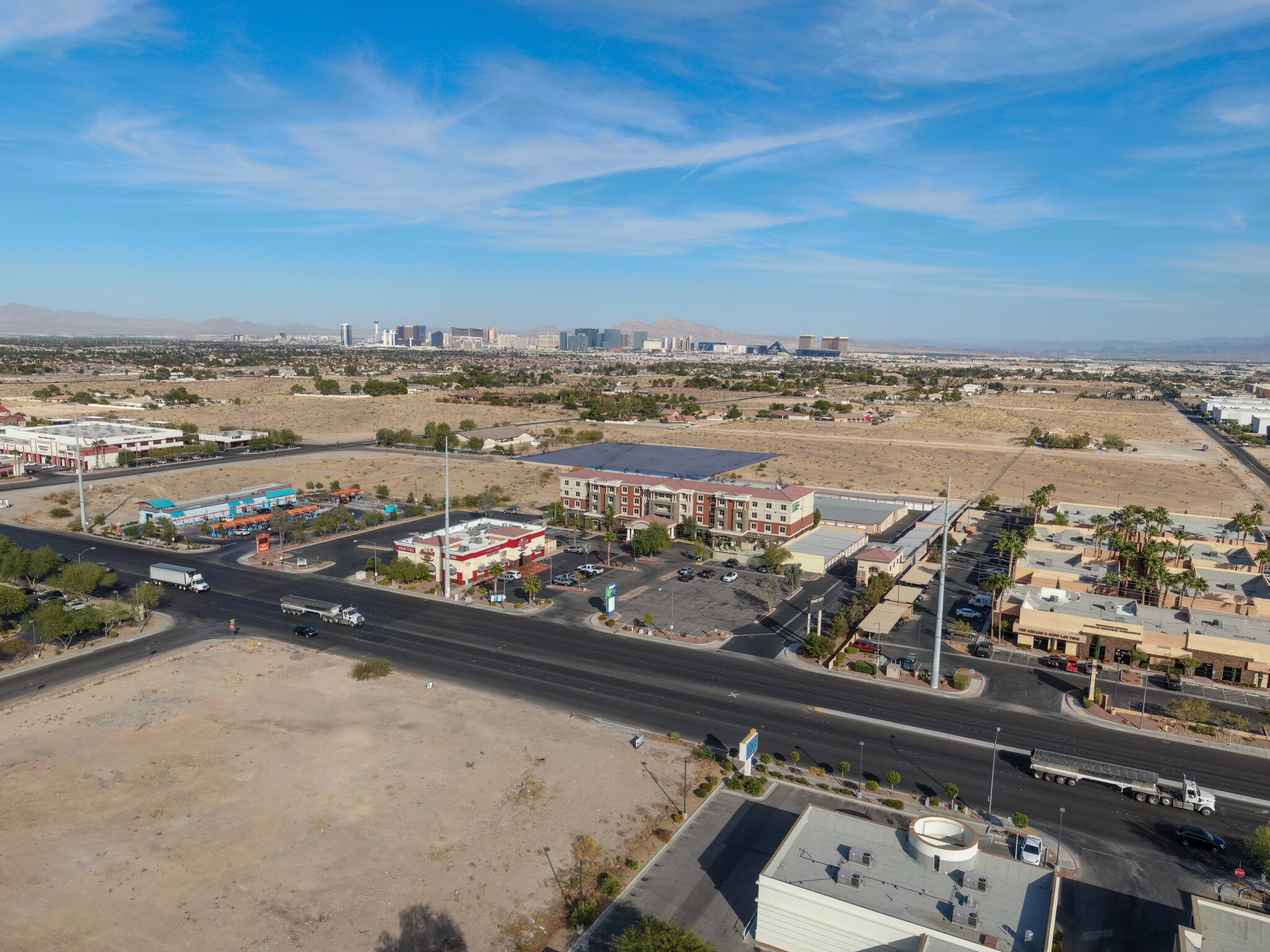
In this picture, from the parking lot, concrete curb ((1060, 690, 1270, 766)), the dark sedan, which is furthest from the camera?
the parking lot

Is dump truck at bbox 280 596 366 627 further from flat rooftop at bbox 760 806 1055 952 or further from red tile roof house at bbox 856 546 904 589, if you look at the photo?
red tile roof house at bbox 856 546 904 589

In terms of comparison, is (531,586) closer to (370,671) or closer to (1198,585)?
(370,671)

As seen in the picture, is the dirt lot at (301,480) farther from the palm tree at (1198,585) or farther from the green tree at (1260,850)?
the green tree at (1260,850)

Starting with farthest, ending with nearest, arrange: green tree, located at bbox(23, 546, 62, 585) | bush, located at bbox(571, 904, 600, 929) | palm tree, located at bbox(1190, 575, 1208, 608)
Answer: green tree, located at bbox(23, 546, 62, 585) → palm tree, located at bbox(1190, 575, 1208, 608) → bush, located at bbox(571, 904, 600, 929)

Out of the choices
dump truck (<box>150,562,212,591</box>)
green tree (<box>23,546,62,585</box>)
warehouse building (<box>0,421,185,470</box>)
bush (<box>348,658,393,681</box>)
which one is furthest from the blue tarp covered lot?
green tree (<box>23,546,62,585</box>)

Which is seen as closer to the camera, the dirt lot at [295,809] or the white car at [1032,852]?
the dirt lot at [295,809]

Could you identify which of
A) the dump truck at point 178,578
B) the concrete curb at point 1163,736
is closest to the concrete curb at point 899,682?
the concrete curb at point 1163,736

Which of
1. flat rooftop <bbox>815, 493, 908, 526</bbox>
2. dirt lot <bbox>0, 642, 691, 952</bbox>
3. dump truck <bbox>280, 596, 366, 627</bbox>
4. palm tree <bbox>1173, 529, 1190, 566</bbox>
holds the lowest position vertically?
dirt lot <bbox>0, 642, 691, 952</bbox>

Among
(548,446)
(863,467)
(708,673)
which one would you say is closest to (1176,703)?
(708,673)
